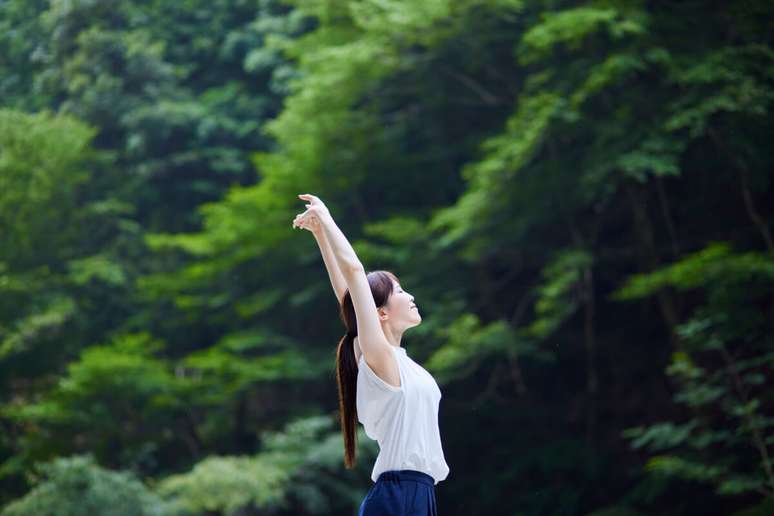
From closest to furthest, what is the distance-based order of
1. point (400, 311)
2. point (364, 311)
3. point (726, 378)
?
1. point (364, 311)
2. point (400, 311)
3. point (726, 378)

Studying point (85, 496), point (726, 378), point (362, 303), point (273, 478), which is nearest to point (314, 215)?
point (362, 303)

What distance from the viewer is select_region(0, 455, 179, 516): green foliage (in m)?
8.41

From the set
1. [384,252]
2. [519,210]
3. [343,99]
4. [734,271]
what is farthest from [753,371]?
[343,99]

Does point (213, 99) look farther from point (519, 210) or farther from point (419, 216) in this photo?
point (519, 210)

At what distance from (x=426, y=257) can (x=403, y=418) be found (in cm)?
776

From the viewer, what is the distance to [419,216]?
10.3 metres

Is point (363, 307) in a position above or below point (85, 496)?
above

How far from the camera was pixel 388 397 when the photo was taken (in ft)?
6.48

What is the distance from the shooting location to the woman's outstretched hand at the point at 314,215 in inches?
77.7

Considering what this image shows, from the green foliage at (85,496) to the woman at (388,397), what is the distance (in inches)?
277

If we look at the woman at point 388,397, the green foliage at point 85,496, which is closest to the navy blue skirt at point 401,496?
the woman at point 388,397

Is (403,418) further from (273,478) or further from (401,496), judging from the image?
(273,478)

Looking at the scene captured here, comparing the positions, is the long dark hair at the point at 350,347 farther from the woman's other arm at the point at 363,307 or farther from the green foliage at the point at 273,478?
the green foliage at the point at 273,478

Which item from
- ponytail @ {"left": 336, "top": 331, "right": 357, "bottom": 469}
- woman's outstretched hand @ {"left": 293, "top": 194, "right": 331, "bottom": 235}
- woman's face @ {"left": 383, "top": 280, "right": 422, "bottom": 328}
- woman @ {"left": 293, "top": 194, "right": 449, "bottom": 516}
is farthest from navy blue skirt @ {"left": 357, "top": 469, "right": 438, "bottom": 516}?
woman's outstretched hand @ {"left": 293, "top": 194, "right": 331, "bottom": 235}
